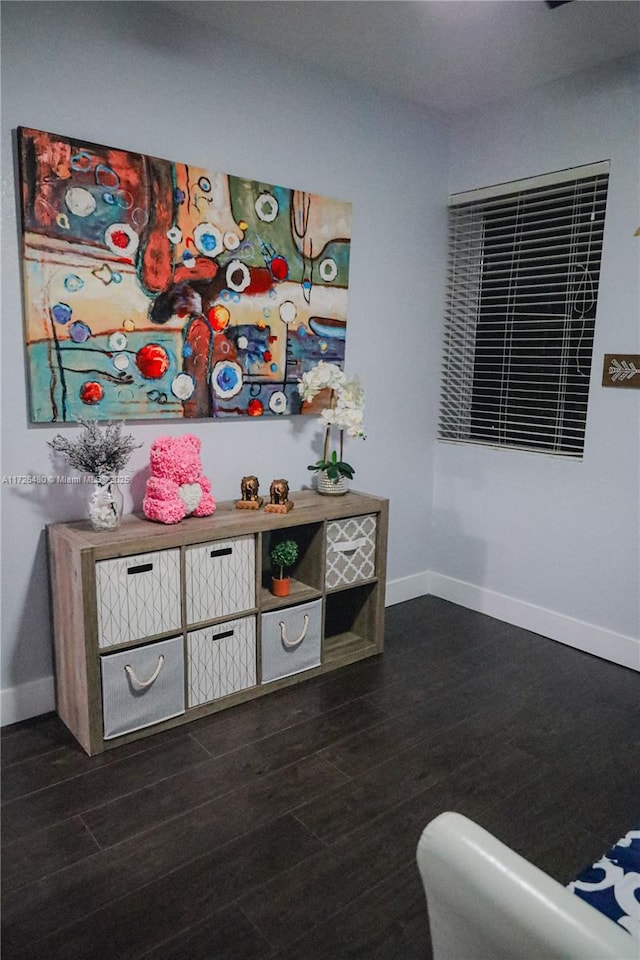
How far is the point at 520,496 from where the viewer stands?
3295 millimetres

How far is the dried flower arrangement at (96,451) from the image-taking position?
223 cm

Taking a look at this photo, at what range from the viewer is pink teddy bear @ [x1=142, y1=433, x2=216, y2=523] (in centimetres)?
237

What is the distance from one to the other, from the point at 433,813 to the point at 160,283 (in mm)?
2032

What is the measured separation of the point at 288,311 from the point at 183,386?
0.61m

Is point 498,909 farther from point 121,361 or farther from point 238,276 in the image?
point 238,276

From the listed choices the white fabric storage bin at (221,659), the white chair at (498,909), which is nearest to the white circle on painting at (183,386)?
the white fabric storage bin at (221,659)

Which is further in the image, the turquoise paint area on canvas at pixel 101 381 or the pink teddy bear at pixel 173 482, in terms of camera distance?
the pink teddy bear at pixel 173 482

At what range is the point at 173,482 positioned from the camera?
2.39m

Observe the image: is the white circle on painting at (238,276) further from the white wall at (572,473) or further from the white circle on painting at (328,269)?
Result: the white wall at (572,473)

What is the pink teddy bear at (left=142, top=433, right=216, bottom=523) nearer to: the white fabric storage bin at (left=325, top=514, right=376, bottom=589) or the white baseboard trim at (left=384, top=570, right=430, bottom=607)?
the white fabric storage bin at (left=325, top=514, right=376, bottom=589)

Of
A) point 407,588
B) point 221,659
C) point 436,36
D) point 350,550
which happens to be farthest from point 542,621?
point 436,36

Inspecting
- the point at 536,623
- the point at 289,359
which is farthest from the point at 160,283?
the point at 536,623

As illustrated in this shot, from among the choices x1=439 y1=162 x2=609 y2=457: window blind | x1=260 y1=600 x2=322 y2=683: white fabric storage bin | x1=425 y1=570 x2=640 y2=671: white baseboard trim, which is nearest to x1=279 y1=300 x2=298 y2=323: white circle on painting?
x1=439 y1=162 x2=609 y2=457: window blind

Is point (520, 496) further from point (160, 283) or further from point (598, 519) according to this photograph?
point (160, 283)
